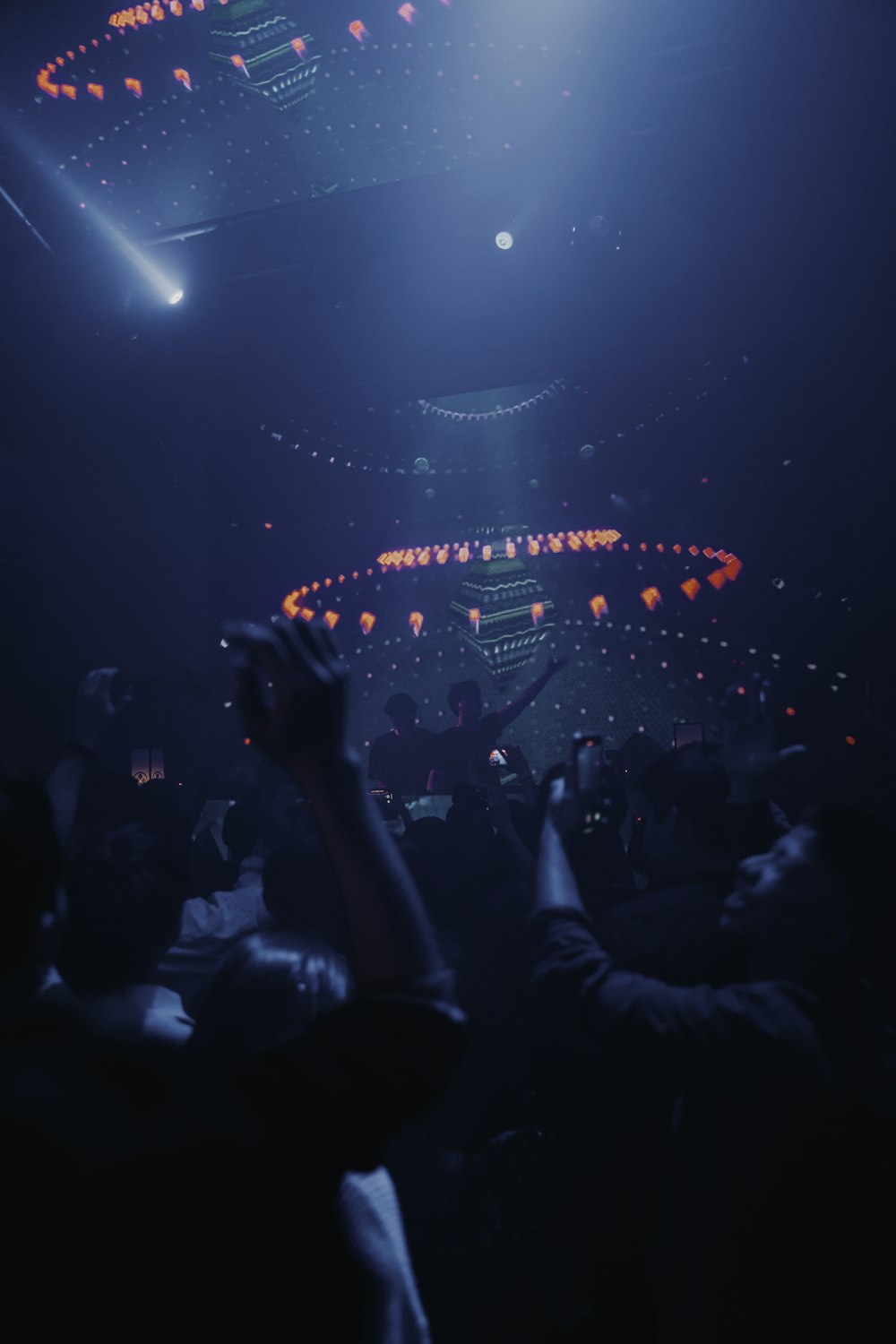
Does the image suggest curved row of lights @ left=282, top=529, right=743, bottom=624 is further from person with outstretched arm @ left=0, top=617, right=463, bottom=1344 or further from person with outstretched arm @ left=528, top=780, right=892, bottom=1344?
person with outstretched arm @ left=0, top=617, right=463, bottom=1344

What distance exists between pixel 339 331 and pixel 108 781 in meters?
4.75

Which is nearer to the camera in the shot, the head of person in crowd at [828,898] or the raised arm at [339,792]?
the raised arm at [339,792]

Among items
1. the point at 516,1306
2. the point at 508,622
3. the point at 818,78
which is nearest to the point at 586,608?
the point at 508,622

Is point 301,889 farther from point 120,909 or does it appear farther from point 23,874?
point 23,874

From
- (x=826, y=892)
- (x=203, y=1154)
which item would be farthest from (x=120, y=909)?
(x=826, y=892)

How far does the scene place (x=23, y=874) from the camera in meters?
0.69

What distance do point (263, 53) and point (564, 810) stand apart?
4.84 meters

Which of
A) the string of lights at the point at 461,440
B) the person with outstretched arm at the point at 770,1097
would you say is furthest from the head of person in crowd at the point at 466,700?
the person with outstretched arm at the point at 770,1097

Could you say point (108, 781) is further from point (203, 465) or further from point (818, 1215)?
point (203, 465)

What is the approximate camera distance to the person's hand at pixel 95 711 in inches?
72.4

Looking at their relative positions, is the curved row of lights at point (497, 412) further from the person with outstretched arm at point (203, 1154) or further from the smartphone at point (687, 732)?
the person with outstretched arm at point (203, 1154)

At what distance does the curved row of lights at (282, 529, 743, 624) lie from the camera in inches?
254

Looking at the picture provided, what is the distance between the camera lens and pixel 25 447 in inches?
259

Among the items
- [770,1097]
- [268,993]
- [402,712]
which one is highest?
[402,712]
